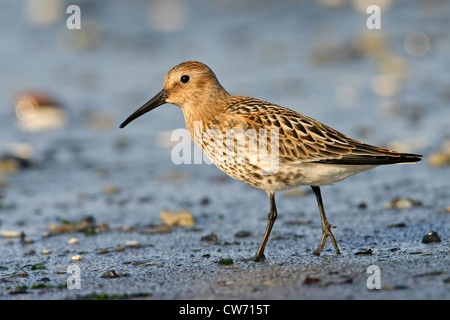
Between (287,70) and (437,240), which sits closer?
(437,240)

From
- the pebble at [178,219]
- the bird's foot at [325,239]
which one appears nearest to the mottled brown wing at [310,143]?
the bird's foot at [325,239]

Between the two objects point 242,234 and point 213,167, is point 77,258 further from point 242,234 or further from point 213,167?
point 213,167

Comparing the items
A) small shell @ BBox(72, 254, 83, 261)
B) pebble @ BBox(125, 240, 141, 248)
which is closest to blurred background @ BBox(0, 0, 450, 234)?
pebble @ BBox(125, 240, 141, 248)

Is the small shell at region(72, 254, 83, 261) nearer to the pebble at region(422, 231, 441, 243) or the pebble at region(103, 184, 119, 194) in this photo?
the pebble at region(103, 184, 119, 194)

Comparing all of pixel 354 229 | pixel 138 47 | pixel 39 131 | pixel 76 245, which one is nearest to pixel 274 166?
pixel 354 229

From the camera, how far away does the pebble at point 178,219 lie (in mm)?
7197

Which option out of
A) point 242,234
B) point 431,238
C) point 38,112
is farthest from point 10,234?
point 38,112

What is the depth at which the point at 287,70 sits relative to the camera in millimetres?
13961

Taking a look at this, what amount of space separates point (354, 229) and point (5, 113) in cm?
800

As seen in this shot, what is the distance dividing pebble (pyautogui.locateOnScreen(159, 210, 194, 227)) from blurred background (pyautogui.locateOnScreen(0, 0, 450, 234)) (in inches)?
32.6

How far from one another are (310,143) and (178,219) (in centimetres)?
201

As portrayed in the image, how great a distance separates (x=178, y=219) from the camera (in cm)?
721

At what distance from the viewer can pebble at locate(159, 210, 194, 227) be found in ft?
23.6
